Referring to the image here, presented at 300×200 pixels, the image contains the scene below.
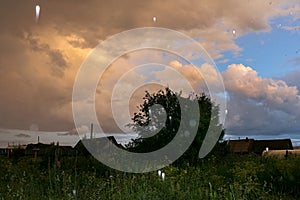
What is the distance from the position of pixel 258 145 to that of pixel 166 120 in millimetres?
21648

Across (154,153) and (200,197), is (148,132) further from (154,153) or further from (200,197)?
(200,197)

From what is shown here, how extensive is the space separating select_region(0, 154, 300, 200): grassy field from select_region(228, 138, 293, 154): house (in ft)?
74.8

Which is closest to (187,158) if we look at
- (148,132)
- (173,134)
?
(173,134)

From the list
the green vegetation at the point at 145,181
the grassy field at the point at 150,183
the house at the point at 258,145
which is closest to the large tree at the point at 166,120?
the green vegetation at the point at 145,181

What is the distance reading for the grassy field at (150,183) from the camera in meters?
5.32

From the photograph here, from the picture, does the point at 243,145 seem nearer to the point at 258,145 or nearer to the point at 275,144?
the point at 258,145

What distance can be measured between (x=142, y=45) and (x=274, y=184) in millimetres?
3630

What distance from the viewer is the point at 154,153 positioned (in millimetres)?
12758

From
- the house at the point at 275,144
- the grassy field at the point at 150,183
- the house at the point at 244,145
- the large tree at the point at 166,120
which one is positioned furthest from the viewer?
the house at the point at 275,144

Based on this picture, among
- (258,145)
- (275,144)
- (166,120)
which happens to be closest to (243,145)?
(258,145)

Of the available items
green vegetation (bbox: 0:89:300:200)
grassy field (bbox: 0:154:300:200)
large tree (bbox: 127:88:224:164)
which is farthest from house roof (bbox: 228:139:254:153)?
grassy field (bbox: 0:154:300:200)

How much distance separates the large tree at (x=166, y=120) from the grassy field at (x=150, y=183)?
4.49 meters

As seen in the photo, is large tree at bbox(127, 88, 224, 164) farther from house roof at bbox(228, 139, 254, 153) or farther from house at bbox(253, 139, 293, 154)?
house at bbox(253, 139, 293, 154)

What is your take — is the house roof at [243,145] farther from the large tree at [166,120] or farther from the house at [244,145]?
the large tree at [166,120]
